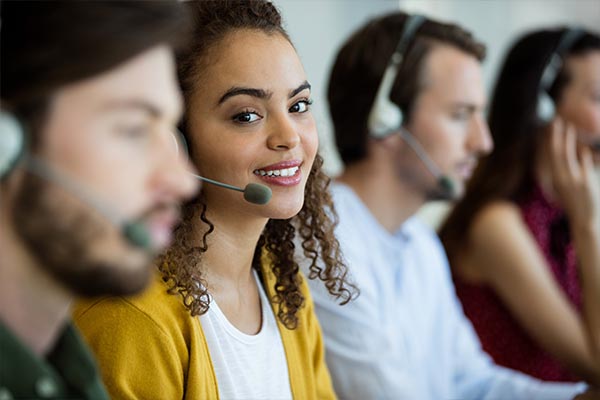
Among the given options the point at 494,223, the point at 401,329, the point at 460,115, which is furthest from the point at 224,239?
the point at 494,223

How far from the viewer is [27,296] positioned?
673 millimetres

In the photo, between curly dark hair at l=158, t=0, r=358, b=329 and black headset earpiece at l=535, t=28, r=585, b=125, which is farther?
black headset earpiece at l=535, t=28, r=585, b=125

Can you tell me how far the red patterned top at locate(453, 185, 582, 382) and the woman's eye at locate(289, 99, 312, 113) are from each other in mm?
1022

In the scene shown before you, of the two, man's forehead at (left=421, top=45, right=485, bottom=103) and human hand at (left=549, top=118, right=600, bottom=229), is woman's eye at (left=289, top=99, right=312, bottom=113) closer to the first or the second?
man's forehead at (left=421, top=45, right=485, bottom=103)

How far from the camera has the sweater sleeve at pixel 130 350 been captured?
1.00m

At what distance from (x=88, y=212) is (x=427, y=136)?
1.20m

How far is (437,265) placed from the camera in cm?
180

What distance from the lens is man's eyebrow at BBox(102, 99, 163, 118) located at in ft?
2.12

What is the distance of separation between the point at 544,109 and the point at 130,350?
4.76ft

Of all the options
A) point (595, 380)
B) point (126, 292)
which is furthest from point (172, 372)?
point (595, 380)

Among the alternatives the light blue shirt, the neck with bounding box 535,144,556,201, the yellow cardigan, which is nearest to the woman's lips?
the yellow cardigan

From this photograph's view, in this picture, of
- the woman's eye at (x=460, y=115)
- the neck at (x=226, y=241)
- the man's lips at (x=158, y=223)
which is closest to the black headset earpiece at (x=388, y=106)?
the woman's eye at (x=460, y=115)

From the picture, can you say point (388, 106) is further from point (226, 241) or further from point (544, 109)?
point (226, 241)

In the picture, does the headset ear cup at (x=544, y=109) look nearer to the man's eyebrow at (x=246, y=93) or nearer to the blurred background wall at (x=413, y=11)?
the blurred background wall at (x=413, y=11)
